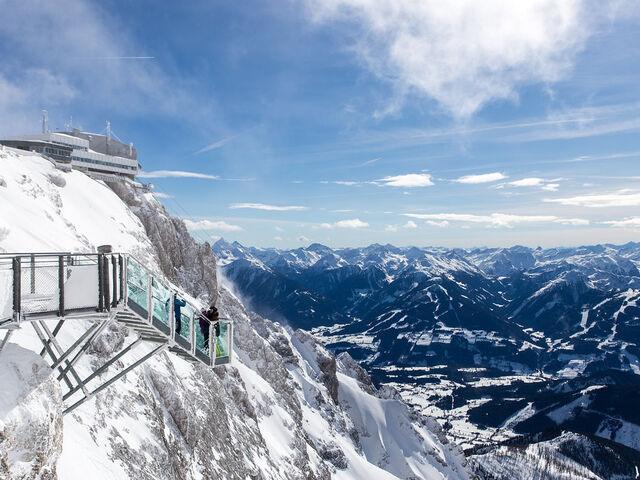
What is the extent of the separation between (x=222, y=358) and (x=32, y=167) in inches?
1796

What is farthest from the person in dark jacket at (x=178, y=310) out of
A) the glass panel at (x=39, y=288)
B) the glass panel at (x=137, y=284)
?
the glass panel at (x=39, y=288)

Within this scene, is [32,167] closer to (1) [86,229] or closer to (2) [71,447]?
(1) [86,229]

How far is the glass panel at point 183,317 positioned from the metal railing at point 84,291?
34 cm

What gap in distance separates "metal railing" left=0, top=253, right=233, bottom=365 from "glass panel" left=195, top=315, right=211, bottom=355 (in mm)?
1702

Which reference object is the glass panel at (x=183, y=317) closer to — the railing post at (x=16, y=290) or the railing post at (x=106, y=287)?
the railing post at (x=106, y=287)

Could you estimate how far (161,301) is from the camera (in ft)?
51.5

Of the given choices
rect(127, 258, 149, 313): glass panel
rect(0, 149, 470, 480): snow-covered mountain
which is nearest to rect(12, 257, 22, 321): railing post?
rect(0, 149, 470, 480): snow-covered mountain

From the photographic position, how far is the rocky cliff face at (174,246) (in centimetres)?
6762

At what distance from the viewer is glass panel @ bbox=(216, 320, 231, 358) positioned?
61.9 ft

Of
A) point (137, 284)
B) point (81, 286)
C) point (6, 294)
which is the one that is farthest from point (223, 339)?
point (6, 294)

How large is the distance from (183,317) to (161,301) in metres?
1.41

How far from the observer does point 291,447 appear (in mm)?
68812

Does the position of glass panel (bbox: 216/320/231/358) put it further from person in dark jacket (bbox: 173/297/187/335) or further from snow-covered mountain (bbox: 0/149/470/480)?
snow-covered mountain (bbox: 0/149/470/480)

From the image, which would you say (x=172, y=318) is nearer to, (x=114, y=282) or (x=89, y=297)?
(x=114, y=282)
